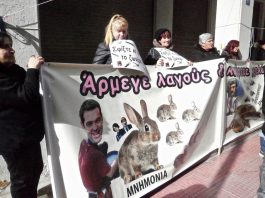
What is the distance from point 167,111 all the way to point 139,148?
0.61 meters

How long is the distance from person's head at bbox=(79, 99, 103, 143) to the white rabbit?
1.37m

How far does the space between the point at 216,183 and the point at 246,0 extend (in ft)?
16.5

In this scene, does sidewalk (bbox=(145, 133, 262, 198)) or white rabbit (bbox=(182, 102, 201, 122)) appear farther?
white rabbit (bbox=(182, 102, 201, 122))

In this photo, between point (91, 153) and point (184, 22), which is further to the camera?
point (184, 22)

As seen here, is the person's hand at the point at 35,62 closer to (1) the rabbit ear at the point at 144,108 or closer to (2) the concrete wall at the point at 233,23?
(1) the rabbit ear at the point at 144,108

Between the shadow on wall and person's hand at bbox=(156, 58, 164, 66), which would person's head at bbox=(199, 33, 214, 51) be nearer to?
person's hand at bbox=(156, 58, 164, 66)

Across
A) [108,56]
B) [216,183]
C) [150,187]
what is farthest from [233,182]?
[108,56]

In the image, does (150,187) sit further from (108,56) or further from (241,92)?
(241,92)

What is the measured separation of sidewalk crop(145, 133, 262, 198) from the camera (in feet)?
11.8

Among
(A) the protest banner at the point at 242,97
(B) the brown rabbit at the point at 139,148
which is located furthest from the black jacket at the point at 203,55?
(B) the brown rabbit at the point at 139,148

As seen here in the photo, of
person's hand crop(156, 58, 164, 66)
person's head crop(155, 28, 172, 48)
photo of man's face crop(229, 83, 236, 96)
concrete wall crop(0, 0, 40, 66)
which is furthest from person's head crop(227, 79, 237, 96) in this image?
concrete wall crop(0, 0, 40, 66)

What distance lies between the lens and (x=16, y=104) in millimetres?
2283

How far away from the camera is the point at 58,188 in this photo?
8.80 ft

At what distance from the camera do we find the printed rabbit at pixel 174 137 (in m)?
3.75
